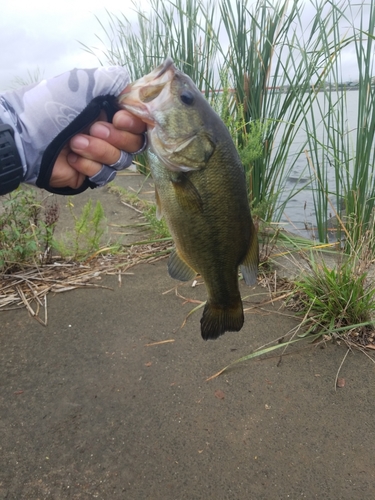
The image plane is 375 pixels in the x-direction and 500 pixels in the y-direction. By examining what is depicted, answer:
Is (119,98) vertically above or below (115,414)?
above

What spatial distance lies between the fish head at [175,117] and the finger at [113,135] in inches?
4.3

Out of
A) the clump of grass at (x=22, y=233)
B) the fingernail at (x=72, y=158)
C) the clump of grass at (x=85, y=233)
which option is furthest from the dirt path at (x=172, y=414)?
the fingernail at (x=72, y=158)

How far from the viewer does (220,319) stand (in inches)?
65.2

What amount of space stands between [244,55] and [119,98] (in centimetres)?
226

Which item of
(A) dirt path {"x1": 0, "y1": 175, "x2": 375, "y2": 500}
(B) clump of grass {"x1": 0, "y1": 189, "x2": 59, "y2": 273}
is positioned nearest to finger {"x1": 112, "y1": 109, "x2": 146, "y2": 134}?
(A) dirt path {"x1": 0, "y1": 175, "x2": 375, "y2": 500}

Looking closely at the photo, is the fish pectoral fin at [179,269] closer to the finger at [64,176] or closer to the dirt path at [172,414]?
the finger at [64,176]

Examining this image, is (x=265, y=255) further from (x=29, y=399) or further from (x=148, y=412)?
(x=29, y=399)

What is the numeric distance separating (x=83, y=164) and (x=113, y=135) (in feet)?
0.58

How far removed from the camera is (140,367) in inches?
98.1

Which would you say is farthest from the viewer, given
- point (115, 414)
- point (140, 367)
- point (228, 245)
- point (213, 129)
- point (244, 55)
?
point (244, 55)

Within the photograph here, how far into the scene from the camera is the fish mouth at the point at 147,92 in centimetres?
142

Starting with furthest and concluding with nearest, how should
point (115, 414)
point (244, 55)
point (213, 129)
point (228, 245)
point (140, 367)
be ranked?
point (244, 55), point (140, 367), point (115, 414), point (228, 245), point (213, 129)

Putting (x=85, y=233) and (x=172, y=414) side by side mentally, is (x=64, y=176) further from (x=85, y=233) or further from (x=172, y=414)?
(x=85, y=233)

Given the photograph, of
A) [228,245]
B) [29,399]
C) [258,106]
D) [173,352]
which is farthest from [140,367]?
[258,106]
